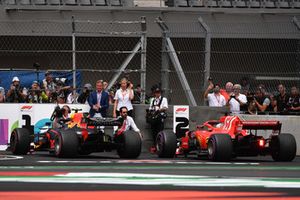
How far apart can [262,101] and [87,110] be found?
4.31 meters

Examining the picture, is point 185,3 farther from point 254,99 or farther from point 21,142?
point 21,142

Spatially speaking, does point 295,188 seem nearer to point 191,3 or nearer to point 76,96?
point 76,96

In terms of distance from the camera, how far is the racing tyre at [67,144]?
1709cm

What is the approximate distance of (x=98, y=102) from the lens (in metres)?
20.4

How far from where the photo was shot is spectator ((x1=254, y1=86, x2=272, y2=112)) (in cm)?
2172

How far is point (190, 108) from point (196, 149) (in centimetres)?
365

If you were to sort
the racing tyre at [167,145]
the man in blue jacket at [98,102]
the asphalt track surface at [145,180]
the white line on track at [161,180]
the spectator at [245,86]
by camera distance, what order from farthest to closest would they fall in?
1. the spectator at [245,86]
2. the man in blue jacket at [98,102]
3. the racing tyre at [167,145]
4. the white line on track at [161,180]
5. the asphalt track surface at [145,180]

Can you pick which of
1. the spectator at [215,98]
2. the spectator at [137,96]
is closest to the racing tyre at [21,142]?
the spectator at [137,96]

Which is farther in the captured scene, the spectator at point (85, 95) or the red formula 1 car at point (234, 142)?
the spectator at point (85, 95)

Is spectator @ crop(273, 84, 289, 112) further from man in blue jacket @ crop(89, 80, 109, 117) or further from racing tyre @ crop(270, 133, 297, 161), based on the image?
racing tyre @ crop(270, 133, 297, 161)

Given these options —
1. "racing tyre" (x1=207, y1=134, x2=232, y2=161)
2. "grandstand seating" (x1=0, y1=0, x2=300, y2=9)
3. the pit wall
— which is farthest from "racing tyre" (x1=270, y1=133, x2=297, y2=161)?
"grandstand seating" (x1=0, y1=0, x2=300, y2=9)

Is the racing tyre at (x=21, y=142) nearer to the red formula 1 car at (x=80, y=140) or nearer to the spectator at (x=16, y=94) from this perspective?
the red formula 1 car at (x=80, y=140)

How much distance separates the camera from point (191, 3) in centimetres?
2856

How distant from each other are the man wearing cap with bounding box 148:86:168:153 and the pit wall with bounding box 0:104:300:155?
0.48 metres
